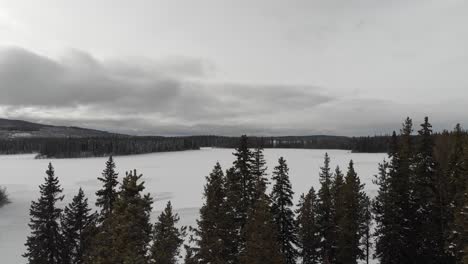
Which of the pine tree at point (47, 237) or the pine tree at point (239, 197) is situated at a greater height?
the pine tree at point (239, 197)

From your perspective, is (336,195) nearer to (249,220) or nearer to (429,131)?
(429,131)

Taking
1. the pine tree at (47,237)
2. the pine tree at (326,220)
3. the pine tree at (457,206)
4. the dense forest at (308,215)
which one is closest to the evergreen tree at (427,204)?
the dense forest at (308,215)

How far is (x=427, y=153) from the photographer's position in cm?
3231

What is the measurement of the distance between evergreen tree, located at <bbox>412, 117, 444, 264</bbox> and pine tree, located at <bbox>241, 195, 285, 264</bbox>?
16.0m

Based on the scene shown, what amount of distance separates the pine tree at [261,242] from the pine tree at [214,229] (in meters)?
1.70

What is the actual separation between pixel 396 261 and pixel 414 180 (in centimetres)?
716

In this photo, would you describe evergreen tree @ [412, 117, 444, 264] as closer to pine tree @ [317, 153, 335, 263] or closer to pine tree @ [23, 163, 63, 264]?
pine tree @ [317, 153, 335, 263]

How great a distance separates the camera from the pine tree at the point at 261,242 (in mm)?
22656

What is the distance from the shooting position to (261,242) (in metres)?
22.6

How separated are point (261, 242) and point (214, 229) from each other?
3.46 meters

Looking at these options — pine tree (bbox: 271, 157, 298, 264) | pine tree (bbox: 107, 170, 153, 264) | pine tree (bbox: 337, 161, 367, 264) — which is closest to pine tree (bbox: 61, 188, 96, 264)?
pine tree (bbox: 107, 170, 153, 264)

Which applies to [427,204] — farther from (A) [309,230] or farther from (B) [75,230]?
(B) [75,230]

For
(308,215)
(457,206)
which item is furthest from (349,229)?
(457,206)

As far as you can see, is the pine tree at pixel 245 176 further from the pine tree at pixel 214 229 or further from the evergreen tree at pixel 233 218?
the pine tree at pixel 214 229
